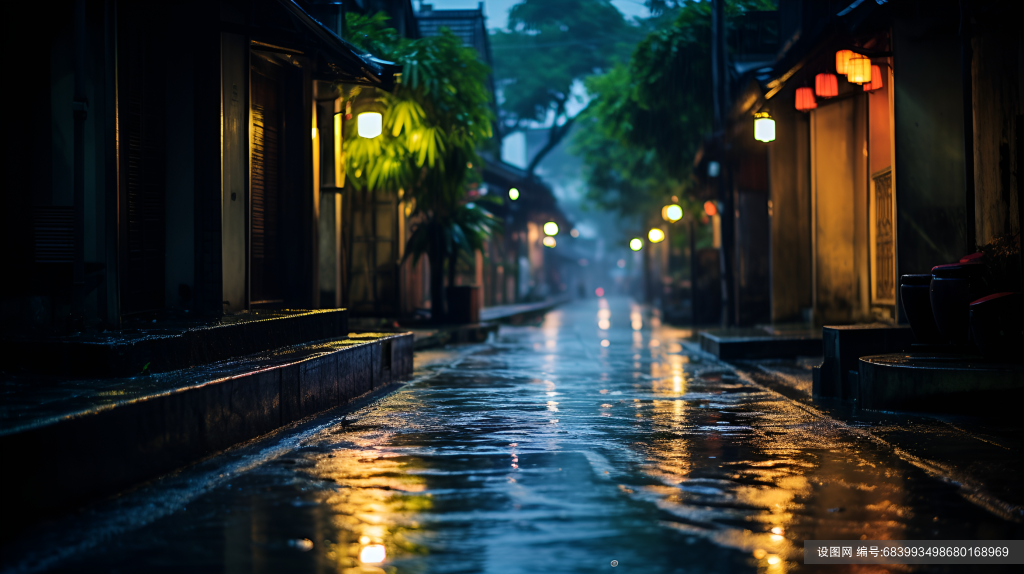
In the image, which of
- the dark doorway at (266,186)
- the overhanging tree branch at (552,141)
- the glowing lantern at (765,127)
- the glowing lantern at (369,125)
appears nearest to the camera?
the dark doorway at (266,186)

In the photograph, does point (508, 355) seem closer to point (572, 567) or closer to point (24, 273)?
point (24, 273)

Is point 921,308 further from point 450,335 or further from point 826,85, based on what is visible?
point 450,335

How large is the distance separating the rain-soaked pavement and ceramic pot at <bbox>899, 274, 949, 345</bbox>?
1.74 m

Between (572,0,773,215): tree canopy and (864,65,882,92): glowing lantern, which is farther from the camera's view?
(572,0,773,215): tree canopy

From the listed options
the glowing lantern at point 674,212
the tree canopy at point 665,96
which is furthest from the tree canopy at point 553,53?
the glowing lantern at point 674,212

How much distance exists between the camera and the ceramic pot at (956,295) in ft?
28.3

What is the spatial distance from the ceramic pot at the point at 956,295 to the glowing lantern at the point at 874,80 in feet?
17.6

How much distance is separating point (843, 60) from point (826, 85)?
1661 millimetres

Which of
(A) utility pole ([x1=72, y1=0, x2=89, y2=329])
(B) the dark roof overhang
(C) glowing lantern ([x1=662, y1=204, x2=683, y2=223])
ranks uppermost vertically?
(B) the dark roof overhang

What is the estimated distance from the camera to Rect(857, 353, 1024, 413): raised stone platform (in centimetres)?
758

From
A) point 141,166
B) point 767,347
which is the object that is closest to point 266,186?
point 141,166

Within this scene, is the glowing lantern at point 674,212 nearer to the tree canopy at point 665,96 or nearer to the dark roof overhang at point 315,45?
the tree canopy at point 665,96

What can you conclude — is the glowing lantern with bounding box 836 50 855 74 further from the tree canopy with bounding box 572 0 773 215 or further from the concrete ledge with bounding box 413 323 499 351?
the tree canopy with bounding box 572 0 773 215

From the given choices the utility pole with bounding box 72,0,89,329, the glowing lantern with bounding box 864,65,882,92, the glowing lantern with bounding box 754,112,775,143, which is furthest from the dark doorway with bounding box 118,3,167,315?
the glowing lantern with bounding box 754,112,775,143
